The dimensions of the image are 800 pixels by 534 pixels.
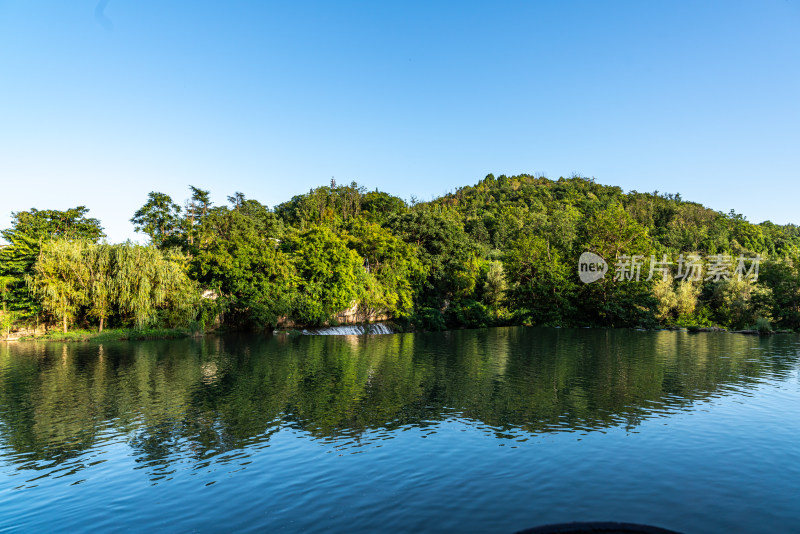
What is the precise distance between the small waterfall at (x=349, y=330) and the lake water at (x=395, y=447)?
2379 cm

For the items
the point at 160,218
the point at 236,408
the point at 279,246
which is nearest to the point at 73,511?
the point at 236,408

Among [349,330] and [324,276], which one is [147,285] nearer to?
[324,276]

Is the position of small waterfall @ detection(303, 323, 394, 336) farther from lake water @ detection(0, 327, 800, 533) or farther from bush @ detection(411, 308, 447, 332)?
lake water @ detection(0, 327, 800, 533)

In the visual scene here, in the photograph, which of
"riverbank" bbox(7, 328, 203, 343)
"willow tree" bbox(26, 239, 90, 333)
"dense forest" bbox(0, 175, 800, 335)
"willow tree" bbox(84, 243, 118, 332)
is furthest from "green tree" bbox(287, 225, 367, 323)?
"willow tree" bbox(26, 239, 90, 333)

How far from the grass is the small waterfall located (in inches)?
551

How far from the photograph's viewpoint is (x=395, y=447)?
1381 centimetres

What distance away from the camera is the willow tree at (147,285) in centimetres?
4200

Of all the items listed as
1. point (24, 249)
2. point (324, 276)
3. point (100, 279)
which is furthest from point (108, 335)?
point (324, 276)

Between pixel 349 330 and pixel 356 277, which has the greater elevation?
pixel 356 277

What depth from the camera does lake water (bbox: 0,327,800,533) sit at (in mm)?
9641

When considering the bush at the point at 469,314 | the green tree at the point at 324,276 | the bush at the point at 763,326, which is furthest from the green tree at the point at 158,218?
the bush at the point at 763,326

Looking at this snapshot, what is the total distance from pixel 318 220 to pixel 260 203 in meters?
12.0

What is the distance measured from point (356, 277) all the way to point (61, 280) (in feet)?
94.9

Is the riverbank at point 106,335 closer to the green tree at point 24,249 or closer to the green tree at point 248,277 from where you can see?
the green tree at point 24,249
